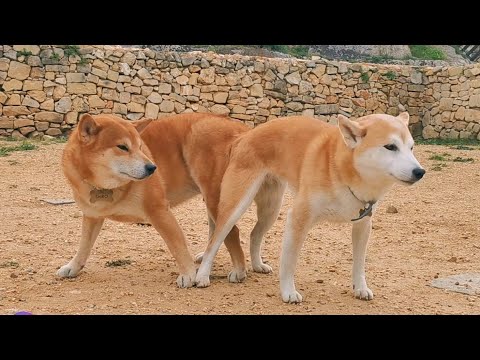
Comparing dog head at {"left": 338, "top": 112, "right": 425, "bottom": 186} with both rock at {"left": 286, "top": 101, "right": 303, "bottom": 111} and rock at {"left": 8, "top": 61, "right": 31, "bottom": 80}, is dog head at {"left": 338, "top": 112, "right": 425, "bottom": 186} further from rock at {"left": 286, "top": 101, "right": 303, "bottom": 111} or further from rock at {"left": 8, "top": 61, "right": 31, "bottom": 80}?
rock at {"left": 286, "top": 101, "right": 303, "bottom": 111}

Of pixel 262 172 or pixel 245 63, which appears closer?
pixel 262 172

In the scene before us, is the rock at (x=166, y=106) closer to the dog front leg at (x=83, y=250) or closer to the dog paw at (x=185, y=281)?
the dog front leg at (x=83, y=250)

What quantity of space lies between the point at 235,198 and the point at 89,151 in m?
1.22

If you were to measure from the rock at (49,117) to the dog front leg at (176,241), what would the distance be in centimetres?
1167

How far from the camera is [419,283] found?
534 centimetres

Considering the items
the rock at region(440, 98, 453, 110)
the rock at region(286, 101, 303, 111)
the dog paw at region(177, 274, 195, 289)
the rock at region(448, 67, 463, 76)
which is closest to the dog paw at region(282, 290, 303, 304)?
the dog paw at region(177, 274, 195, 289)

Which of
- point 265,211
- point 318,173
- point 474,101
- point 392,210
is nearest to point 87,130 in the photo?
point 265,211

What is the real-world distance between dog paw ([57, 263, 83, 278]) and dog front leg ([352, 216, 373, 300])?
7.72ft

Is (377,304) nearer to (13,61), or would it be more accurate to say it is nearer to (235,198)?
(235,198)

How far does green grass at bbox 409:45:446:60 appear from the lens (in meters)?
25.8

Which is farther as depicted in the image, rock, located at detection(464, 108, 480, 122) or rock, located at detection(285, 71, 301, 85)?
rock, located at detection(285, 71, 301, 85)

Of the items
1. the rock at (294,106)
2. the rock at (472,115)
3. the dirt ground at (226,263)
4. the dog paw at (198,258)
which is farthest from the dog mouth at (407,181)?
the rock at (472,115)

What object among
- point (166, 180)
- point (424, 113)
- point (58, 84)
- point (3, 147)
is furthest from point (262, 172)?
point (424, 113)

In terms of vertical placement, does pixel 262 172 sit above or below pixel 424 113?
above
